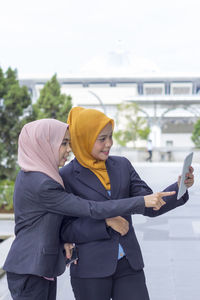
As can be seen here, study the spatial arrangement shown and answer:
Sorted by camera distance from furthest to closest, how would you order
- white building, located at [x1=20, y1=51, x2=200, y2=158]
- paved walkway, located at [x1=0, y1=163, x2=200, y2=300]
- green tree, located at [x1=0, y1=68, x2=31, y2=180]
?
1. white building, located at [x1=20, y1=51, x2=200, y2=158]
2. green tree, located at [x1=0, y1=68, x2=31, y2=180]
3. paved walkway, located at [x1=0, y1=163, x2=200, y2=300]

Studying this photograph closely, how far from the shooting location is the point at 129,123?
39906 millimetres

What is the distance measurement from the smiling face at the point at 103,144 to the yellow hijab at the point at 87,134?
0.9 inches

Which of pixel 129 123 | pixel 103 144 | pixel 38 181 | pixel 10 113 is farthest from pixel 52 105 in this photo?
pixel 129 123

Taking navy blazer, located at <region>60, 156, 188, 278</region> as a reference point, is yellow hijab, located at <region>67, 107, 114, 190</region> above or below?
above

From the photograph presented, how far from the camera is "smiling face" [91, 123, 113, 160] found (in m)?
2.32

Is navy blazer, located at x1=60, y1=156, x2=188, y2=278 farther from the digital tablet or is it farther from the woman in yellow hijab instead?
the digital tablet

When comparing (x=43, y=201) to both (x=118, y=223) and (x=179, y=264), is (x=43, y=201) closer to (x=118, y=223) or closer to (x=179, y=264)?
(x=118, y=223)

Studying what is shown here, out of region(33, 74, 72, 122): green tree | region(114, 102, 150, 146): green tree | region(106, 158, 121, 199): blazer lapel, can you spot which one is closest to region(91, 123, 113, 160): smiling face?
region(106, 158, 121, 199): blazer lapel

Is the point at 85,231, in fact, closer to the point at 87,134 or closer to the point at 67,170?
the point at 67,170

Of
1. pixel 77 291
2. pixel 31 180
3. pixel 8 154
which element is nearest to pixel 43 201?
pixel 31 180

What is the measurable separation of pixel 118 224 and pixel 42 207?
0.38m

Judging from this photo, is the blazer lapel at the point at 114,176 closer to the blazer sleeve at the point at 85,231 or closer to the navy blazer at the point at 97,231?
the navy blazer at the point at 97,231

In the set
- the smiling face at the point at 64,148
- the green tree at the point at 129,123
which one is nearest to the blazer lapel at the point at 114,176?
the smiling face at the point at 64,148

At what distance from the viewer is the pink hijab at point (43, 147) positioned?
7.32 ft
